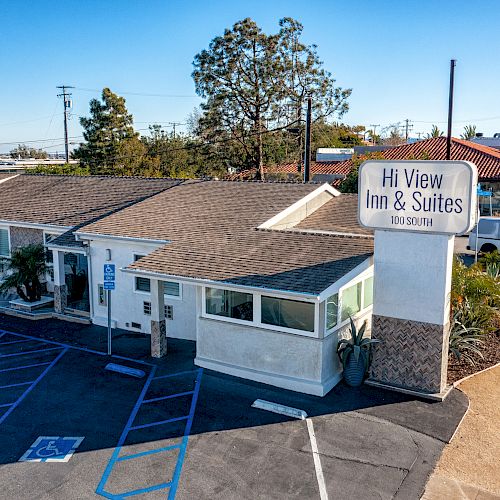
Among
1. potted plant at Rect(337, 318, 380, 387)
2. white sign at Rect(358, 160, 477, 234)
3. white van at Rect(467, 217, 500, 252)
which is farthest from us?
white van at Rect(467, 217, 500, 252)

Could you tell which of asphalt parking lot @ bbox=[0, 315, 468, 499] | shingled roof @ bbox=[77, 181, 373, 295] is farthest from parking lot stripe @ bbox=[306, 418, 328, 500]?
shingled roof @ bbox=[77, 181, 373, 295]

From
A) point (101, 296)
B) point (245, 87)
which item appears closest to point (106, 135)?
point (245, 87)

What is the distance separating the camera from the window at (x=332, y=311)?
1251 centimetres

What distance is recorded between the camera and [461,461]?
9734 millimetres

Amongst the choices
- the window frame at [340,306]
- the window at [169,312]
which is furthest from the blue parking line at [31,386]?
the window frame at [340,306]

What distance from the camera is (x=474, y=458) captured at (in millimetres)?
9844

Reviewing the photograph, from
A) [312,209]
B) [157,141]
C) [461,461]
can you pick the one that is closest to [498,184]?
[312,209]

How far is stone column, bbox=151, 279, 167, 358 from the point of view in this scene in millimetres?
14617

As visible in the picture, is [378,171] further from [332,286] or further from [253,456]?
[253,456]

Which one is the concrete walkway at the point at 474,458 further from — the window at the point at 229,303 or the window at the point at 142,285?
the window at the point at 142,285

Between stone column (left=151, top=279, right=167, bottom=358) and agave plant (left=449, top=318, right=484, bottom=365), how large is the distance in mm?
7429

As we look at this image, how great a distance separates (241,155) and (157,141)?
17192 millimetres

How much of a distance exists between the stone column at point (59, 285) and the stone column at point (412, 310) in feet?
35.0

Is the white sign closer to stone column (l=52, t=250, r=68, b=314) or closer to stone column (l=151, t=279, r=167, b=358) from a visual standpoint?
stone column (l=151, t=279, r=167, b=358)
